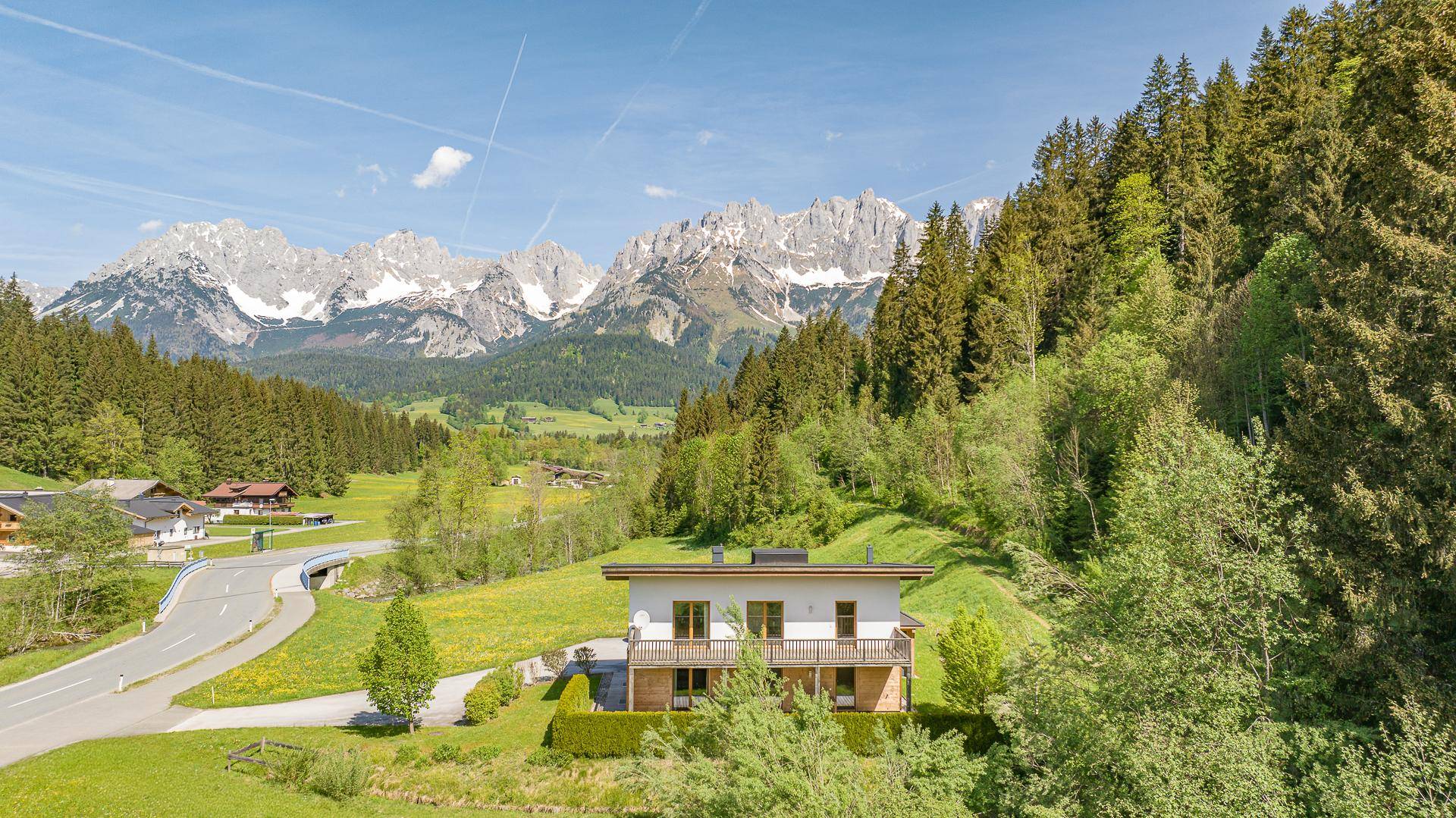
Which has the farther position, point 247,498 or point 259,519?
point 247,498

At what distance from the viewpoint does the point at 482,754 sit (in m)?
23.7

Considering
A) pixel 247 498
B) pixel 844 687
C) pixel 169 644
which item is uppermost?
pixel 247 498

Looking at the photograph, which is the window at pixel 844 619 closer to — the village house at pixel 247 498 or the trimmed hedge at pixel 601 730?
the trimmed hedge at pixel 601 730

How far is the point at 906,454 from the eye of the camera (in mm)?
58062

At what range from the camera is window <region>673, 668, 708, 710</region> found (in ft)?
87.1

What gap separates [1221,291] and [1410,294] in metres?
21.7

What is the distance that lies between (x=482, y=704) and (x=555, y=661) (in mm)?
5135

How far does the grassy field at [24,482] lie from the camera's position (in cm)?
7462

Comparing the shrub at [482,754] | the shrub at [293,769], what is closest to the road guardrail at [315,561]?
the shrub at [293,769]

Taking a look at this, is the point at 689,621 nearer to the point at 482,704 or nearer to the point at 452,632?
the point at 482,704

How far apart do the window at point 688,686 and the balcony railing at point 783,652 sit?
1.35 m

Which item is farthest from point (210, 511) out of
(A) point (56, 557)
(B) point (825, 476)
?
(B) point (825, 476)

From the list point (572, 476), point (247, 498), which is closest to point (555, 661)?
A: point (247, 498)

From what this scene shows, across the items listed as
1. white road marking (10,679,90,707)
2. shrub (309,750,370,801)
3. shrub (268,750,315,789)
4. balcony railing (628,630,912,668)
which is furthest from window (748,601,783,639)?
white road marking (10,679,90,707)
